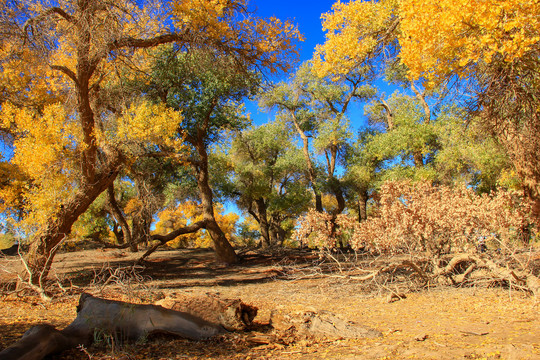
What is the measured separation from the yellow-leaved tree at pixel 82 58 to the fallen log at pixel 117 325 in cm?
312

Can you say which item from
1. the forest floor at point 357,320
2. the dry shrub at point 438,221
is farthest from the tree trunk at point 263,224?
the dry shrub at point 438,221

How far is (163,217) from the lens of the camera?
31.7m

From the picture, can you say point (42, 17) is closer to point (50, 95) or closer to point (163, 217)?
point (50, 95)

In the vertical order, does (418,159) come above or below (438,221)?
above

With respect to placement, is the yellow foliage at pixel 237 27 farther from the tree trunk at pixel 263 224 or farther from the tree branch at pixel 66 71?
the tree trunk at pixel 263 224

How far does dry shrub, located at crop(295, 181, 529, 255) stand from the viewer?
6.81m

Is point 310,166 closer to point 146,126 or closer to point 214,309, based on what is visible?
point 146,126

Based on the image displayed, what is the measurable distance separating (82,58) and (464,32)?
770 centimetres

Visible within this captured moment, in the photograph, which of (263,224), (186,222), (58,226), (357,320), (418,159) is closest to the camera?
(357,320)

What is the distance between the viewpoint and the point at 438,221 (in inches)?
277

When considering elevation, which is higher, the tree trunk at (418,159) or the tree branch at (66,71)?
the tree branch at (66,71)

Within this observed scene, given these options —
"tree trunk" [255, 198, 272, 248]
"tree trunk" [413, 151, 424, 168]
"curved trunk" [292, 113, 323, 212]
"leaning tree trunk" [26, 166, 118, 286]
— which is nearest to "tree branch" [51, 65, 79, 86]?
"leaning tree trunk" [26, 166, 118, 286]

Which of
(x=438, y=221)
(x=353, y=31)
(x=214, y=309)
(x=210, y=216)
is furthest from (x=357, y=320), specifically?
(x=210, y=216)

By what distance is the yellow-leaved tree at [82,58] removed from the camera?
7.11 metres
